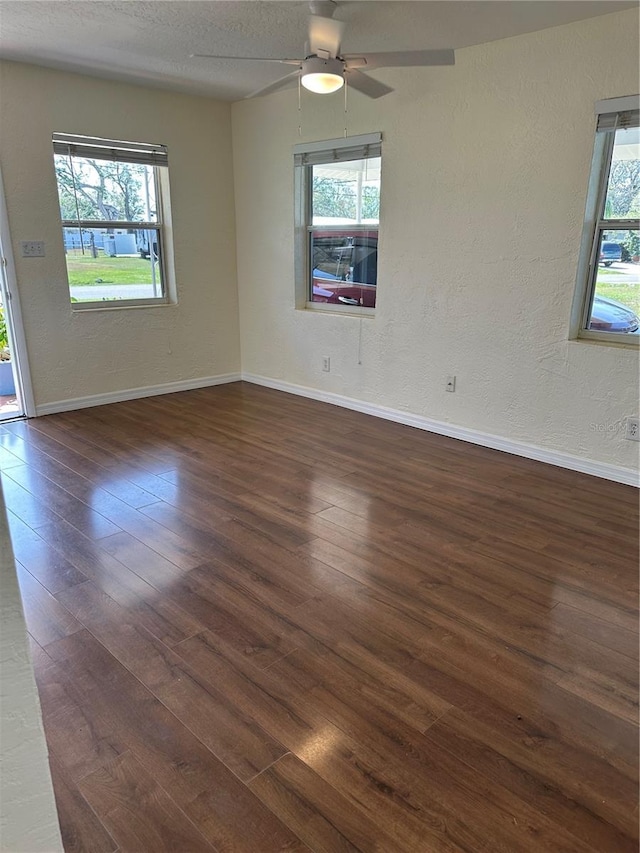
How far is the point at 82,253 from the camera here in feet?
15.1

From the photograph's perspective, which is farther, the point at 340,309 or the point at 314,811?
the point at 340,309

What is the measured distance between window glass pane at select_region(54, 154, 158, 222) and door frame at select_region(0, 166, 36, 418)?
47 centimetres

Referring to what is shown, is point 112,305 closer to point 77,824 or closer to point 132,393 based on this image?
point 132,393

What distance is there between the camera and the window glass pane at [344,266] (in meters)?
4.48

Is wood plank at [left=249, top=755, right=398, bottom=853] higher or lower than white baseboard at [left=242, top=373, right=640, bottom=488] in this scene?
lower

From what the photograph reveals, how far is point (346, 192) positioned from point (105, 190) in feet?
6.31

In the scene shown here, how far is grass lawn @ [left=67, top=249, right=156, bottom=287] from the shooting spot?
15.1 ft

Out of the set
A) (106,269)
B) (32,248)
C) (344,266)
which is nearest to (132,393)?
(106,269)

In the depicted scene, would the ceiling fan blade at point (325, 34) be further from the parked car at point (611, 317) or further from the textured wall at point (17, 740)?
the textured wall at point (17, 740)

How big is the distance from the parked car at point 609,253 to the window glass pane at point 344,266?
5.35 ft

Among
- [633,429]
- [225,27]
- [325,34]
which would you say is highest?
[225,27]

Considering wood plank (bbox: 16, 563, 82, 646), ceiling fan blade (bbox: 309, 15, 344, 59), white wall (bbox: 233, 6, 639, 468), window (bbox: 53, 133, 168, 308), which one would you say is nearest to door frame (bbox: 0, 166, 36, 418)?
window (bbox: 53, 133, 168, 308)

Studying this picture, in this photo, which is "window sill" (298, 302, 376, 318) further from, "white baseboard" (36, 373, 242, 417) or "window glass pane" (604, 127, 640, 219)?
"window glass pane" (604, 127, 640, 219)

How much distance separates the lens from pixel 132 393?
16.6 feet
